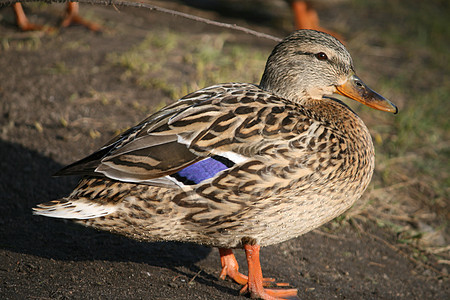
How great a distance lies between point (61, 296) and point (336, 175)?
1648 mm

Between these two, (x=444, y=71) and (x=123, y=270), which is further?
(x=444, y=71)

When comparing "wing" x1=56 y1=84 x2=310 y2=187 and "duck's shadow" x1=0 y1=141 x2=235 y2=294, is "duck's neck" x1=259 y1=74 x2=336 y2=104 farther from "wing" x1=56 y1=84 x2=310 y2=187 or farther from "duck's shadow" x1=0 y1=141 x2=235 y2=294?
"duck's shadow" x1=0 y1=141 x2=235 y2=294

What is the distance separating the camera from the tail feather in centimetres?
288

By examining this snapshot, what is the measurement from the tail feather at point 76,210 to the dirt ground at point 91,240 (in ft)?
1.29

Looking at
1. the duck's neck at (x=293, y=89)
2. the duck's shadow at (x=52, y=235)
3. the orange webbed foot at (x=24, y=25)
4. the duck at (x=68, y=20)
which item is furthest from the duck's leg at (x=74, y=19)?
the duck's neck at (x=293, y=89)

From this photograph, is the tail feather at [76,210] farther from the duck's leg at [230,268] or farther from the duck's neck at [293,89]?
the duck's neck at [293,89]

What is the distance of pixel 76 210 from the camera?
291 centimetres

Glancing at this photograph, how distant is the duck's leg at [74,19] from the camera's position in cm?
633

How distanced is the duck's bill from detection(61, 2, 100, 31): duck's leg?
396 cm

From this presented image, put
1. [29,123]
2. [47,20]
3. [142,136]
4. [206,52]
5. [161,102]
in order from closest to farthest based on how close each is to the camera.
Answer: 1. [142,136]
2. [29,123]
3. [161,102]
4. [206,52]
5. [47,20]

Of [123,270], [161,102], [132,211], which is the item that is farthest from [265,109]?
[161,102]

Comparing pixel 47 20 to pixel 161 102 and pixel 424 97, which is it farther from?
pixel 424 97

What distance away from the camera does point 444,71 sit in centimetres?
758

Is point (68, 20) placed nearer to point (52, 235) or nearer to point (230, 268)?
point (52, 235)
